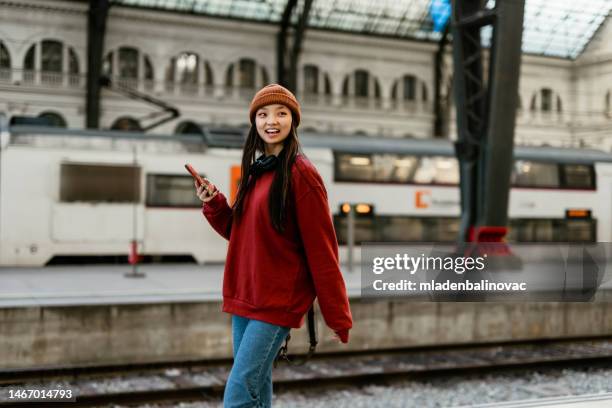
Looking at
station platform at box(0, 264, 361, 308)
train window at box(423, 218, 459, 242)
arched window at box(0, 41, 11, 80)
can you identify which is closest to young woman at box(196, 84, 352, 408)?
station platform at box(0, 264, 361, 308)

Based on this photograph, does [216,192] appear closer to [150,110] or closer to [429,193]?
[429,193]

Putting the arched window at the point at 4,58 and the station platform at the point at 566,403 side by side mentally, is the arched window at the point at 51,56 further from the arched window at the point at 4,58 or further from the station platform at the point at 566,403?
the station platform at the point at 566,403

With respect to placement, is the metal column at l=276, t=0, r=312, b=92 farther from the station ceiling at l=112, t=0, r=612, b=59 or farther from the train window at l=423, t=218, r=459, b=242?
the train window at l=423, t=218, r=459, b=242

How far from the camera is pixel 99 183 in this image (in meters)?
15.7

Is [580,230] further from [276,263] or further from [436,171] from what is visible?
[276,263]

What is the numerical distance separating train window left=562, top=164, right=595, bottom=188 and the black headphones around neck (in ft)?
59.6

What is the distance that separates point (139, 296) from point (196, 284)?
2.11 metres

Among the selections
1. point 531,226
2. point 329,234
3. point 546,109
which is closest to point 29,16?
point 531,226

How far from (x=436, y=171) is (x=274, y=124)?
15.7 m

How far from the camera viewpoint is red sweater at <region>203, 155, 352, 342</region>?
2.86 meters

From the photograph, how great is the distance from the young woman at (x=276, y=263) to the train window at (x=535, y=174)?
56.2 ft

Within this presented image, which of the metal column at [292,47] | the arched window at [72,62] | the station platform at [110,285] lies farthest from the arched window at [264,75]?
the station platform at [110,285]

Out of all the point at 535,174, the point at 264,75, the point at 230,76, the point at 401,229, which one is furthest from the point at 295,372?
the point at 264,75

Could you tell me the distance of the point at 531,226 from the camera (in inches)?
763
